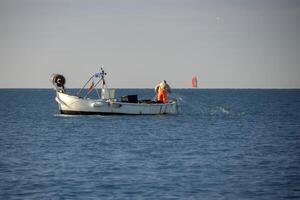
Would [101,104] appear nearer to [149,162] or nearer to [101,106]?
[101,106]

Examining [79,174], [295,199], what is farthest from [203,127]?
[295,199]

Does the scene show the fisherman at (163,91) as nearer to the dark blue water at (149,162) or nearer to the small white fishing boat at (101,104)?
the small white fishing boat at (101,104)

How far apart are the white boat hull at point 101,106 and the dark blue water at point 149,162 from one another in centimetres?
841

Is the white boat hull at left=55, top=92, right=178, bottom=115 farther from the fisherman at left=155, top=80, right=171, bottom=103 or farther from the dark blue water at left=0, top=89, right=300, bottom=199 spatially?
the dark blue water at left=0, top=89, right=300, bottom=199

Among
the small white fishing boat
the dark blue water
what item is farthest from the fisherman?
the dark blue water

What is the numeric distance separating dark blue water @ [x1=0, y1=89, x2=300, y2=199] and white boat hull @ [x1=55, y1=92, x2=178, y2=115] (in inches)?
331

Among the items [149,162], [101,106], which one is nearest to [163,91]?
[101,106]

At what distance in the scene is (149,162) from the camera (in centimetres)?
3484

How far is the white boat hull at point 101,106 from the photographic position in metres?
67.4

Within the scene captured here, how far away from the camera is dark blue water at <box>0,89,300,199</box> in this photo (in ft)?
89.1

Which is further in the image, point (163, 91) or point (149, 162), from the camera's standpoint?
point (163, 91)

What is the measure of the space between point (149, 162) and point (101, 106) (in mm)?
33678

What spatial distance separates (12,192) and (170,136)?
2468cm

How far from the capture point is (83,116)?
70188mm
